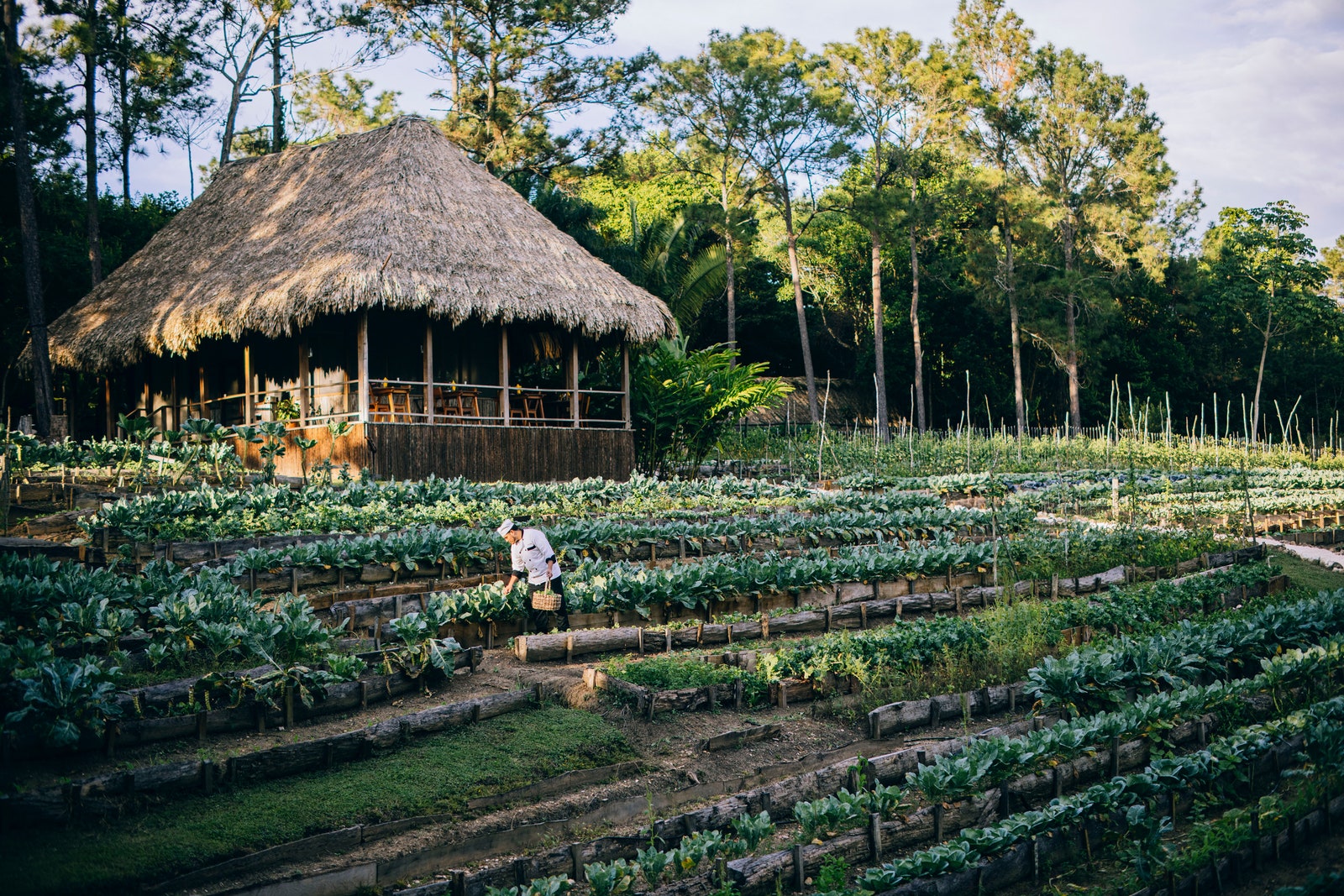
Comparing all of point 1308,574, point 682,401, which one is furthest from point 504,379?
point 1308,574

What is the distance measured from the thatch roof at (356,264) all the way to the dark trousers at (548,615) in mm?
8007

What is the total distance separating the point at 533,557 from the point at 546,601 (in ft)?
1.50

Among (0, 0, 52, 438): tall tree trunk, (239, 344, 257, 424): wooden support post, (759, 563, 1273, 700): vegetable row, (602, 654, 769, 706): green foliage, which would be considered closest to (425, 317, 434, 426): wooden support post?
(239, 344, 257, 424): wooden support post

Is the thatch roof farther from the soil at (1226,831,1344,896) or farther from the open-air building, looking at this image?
the soil at (1226,831,1344,896)

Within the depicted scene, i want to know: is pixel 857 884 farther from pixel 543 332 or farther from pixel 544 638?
pixel 543 332

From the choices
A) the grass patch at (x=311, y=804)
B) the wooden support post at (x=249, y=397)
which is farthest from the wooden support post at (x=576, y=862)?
the wooden support post at (x=249, y=397)

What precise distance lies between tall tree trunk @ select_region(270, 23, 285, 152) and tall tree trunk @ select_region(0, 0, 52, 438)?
11.9m

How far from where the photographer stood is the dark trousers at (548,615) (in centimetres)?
883

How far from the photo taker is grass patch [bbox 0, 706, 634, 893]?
485cm

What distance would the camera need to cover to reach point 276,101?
3250 centimetres

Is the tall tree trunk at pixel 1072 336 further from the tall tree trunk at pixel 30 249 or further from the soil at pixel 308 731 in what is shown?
the soil at pixel 308 731

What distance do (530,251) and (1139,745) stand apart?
1425 cm

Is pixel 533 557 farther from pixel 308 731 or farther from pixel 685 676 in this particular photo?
pixel 308 731

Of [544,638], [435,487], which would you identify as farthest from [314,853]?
[435,487]
